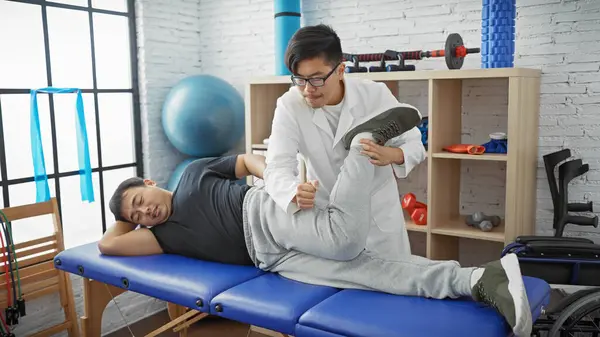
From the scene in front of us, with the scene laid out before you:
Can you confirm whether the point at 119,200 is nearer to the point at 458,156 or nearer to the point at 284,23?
the point at 284,23

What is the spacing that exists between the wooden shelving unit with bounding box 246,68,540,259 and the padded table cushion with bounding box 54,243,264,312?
1.21 m

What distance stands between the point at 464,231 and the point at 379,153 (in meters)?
1.18

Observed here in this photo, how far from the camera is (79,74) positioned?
11.3 ft

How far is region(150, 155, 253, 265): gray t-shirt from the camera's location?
232cm

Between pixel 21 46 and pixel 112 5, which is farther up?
pixel 112 5

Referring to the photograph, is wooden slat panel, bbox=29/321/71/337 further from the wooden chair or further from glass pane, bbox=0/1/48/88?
glass pane, bbox=0/1/48/88

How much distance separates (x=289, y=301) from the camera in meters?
1.85

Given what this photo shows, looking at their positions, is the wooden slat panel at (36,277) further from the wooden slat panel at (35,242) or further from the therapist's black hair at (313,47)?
the therapist's black hair at (313,47)

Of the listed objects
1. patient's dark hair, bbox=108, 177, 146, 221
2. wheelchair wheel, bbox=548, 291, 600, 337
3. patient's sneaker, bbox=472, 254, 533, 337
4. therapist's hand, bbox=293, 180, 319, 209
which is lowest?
wheelchair wheel, bbox=548, 291, 600, 337

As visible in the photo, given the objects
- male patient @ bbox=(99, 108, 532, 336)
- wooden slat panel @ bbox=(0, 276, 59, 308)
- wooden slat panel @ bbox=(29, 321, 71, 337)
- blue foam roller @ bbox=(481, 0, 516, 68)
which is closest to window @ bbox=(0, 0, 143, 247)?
wooden slat panel @ bbox=(0, 276, 59, 308)

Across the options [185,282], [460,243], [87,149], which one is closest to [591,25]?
[460,243]

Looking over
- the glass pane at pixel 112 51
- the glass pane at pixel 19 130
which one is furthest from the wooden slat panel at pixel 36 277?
the glass pane at pixel 112 51

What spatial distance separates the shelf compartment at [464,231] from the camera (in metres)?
2.81

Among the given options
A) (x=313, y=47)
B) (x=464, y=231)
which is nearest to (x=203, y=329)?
(x=464, y=231)
